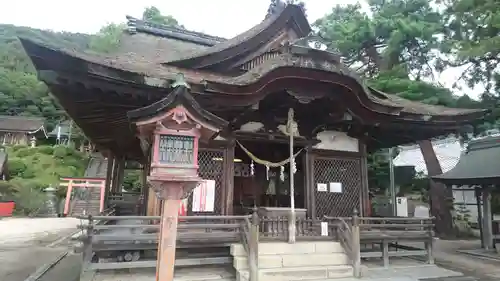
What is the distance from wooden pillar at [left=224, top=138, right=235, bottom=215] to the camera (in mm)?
7477

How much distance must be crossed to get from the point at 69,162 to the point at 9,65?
3884 centimetres

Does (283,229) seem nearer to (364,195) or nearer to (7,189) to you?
(364,195)

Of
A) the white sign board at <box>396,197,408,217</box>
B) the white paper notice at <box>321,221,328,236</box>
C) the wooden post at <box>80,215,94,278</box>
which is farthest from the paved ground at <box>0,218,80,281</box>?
the white sign board at <box>396,197,408,217</box>

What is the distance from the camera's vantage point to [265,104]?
7.94 metres

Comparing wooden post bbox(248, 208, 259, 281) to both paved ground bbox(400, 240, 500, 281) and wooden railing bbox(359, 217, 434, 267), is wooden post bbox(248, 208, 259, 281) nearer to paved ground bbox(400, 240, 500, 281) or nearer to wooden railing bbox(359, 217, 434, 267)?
wooden railing bbox(359, 217, 434, 267)

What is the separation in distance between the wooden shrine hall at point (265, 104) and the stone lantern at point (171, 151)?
1.54 meters

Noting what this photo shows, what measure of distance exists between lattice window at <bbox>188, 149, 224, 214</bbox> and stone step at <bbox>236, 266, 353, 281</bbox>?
181cm

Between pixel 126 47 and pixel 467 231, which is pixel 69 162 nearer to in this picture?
pixel 126 47

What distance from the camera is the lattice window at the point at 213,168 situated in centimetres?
746

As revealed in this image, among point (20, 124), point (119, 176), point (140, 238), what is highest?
point (20, 124)

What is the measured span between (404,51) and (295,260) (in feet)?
44.6

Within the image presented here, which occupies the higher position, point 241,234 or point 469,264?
point 241,234

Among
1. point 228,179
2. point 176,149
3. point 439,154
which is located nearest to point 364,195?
point 228,179

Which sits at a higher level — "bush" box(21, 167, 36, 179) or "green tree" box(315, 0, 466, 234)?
"green tree" box(315, 0, 466, 234)
